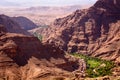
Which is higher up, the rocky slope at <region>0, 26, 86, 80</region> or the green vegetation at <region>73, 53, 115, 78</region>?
the rocky slope at <region>0, 26, 86, 80</region>

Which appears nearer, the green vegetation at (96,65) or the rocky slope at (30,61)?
the rocky slope at (30,61)

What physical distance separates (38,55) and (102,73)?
25014 mm

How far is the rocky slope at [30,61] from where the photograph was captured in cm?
11581

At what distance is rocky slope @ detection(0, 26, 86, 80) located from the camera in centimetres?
11581

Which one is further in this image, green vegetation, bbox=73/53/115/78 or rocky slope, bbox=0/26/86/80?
green vegetation, bbox=73/53/115/78

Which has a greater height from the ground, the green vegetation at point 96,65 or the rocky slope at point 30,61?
the rocky slope at point 30,61

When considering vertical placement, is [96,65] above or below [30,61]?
below

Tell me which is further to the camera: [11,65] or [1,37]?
[1,37]

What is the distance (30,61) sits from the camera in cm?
12656

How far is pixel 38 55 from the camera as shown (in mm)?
133500

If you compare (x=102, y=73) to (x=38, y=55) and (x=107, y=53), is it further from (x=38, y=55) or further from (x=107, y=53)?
(x=107, y=53)

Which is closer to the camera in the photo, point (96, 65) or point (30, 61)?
point (30, 61)

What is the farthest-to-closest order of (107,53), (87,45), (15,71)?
(87,45) < (107,53) < (15,71)

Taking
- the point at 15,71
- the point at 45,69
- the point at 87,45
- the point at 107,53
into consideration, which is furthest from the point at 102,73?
the point at 87,45
